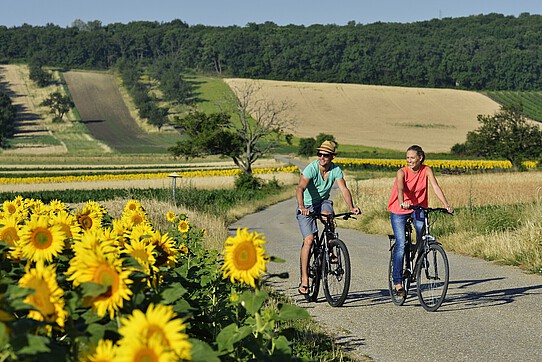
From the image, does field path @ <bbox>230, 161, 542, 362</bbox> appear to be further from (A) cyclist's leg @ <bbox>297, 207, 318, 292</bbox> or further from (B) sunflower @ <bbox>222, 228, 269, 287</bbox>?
(B) sunflower @ <bbox>222, 228, 269, 287</bbox>

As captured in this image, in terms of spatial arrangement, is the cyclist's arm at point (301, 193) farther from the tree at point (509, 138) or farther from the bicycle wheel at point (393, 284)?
the tree at point (509, 138)

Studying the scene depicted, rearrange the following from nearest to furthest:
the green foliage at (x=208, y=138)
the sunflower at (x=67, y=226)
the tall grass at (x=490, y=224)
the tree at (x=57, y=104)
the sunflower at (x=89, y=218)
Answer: the sunflower at (x=67, y=226) → the sunflower at (x=89, y=218) → the tall grass at (x=490, y=224) → the green foliage at (x=208, y=138) → the tree at (x=57, y=104)

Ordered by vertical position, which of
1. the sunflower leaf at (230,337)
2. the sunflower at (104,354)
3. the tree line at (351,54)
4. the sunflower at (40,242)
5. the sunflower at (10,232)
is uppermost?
the tree line at (351,54)

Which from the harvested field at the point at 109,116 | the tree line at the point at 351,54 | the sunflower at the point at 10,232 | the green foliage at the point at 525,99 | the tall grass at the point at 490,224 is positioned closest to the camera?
the sunflower at the point at 10,232

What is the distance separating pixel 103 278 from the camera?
3418 mm

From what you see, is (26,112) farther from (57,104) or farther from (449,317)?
(449,317)

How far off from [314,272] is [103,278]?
7787mm

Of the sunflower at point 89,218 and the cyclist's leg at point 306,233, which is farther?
the cyclist's leg at point 306,233

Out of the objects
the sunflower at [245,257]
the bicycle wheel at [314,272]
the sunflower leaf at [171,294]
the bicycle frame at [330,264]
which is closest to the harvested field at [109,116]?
the bicycle wheel at [314,272]

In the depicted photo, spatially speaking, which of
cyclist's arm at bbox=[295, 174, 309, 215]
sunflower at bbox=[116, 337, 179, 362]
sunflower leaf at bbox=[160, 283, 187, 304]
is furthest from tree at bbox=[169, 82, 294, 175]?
sunflower at bbox=[116, 337, 179, 362]

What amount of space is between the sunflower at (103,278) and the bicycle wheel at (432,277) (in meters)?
7.43

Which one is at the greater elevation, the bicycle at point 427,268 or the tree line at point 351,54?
the tree line at point 351,54

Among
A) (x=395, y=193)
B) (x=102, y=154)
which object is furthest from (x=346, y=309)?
(x=102, y=154)

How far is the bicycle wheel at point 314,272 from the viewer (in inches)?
434
